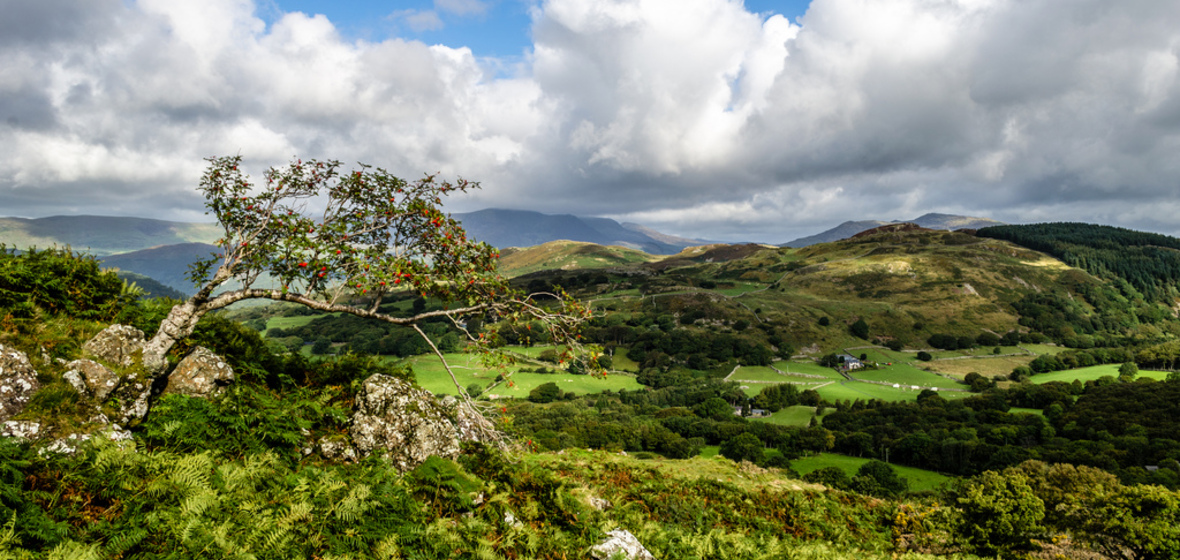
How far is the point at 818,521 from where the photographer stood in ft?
39.5

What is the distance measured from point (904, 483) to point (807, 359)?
413ft

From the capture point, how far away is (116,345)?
875cm

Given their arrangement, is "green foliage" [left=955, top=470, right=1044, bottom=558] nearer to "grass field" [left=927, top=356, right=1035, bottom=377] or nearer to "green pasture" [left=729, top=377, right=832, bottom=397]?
"green pasture" [left=729, top=377, right=832, bottom=397]

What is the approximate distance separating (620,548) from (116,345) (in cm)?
1012

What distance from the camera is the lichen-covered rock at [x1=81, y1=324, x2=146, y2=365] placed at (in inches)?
338

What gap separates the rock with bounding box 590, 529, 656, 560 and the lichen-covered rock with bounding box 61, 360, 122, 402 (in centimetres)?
870

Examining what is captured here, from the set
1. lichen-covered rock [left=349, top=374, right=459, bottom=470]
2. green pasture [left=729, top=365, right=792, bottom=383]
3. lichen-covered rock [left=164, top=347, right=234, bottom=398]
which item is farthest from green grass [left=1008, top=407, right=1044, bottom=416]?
lichen-covered rock [left=164, top=347, right=234, bottom=398]

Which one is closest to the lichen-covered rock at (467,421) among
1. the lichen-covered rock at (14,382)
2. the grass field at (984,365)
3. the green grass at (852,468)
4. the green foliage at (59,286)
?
the lichen-covered rock at (14,382)

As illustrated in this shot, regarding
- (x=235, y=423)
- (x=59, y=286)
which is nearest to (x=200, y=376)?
(x=235, y=423)

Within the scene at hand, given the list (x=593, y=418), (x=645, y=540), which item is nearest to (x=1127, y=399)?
(x=593, y=418)

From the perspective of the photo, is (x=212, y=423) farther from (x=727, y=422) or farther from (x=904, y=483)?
(x=727, y=422)

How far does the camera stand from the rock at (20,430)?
664 cm

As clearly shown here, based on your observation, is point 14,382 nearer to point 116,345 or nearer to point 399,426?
point 116,345

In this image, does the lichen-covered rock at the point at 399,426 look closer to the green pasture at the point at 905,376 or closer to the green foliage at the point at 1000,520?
the green foliage at the point at 1000,520
